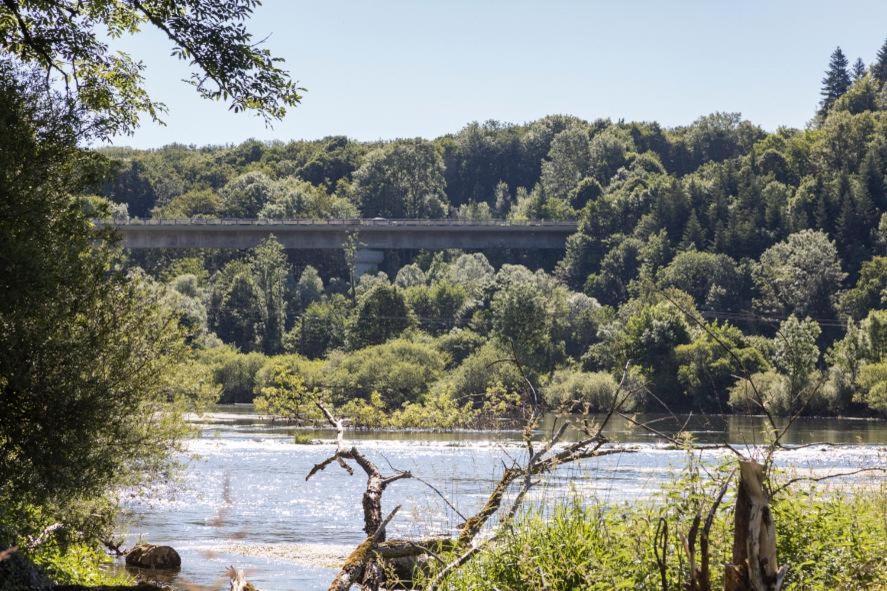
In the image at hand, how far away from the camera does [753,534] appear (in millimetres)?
7457

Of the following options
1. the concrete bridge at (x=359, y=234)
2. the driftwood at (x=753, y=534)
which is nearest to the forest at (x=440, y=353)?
the driftwood at (x=753, y=534)

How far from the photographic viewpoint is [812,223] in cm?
11669

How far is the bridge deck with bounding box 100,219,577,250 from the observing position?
114m

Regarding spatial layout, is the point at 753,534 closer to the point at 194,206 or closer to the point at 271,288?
the point at 271,288

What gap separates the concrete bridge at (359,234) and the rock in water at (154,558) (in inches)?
3609

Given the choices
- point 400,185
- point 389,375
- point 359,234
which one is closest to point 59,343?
point 389,375

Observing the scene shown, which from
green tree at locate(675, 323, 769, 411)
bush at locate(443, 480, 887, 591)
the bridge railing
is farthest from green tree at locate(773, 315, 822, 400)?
bush at locate(443, 480, 887, 591)

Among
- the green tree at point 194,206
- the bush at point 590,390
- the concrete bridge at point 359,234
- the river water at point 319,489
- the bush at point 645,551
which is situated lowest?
the river water at point 319,489

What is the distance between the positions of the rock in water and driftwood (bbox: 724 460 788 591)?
16.2 m

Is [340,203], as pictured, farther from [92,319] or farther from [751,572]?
[751,572]

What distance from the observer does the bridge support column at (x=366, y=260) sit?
12538 centimetres

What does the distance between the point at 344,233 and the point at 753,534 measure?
116626mm

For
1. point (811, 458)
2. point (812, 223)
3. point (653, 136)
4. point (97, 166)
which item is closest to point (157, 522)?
point (97, 166)

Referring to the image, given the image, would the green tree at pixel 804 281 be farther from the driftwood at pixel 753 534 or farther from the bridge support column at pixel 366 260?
the driftwood at pixel 753 534
